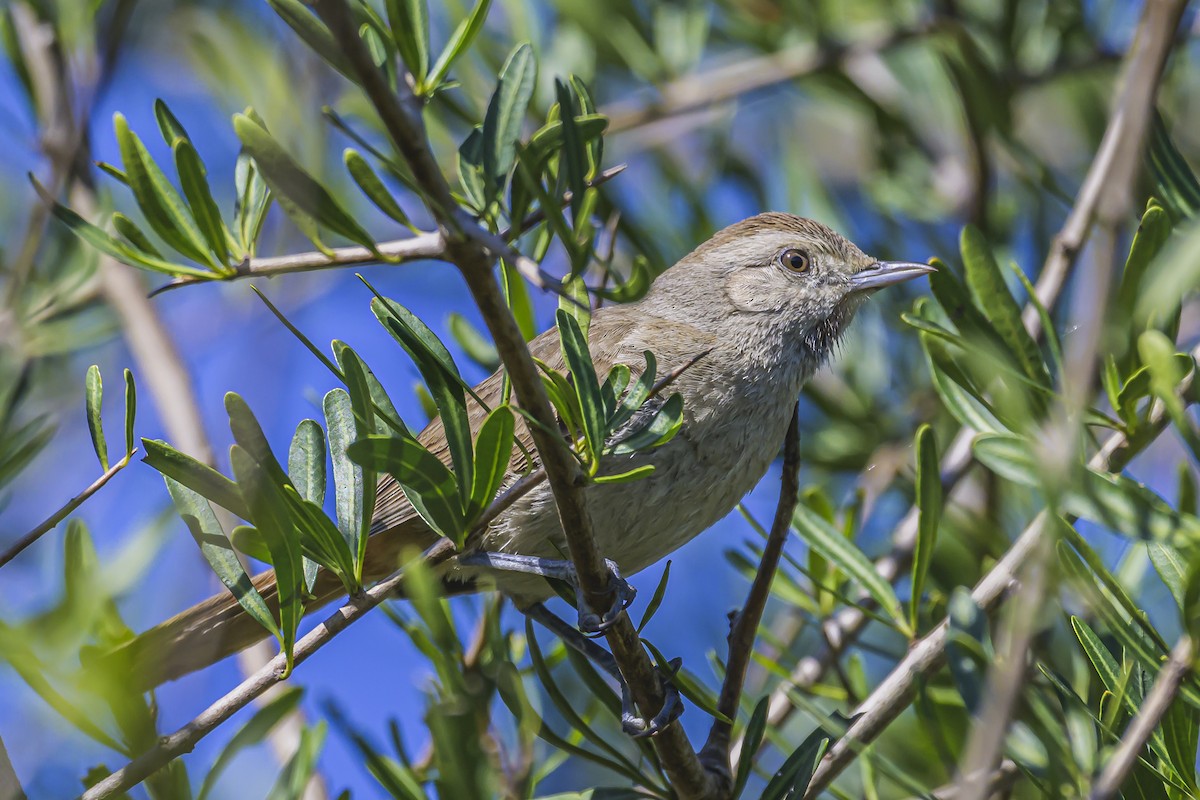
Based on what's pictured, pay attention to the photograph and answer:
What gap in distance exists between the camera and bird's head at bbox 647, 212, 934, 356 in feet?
14.4

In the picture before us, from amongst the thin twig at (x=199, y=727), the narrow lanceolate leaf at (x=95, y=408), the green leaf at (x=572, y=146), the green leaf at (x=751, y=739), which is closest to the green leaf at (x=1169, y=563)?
the green leaf at (x=751, y=739)

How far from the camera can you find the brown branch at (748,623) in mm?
2848

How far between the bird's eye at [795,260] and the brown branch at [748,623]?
5.39ft

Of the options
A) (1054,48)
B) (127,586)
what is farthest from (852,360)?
(127,586)

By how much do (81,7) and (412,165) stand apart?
2.74m

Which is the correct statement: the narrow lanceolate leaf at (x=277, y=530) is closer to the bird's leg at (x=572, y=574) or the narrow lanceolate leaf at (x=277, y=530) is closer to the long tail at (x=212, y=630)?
the long tail at (x=212, y=630)

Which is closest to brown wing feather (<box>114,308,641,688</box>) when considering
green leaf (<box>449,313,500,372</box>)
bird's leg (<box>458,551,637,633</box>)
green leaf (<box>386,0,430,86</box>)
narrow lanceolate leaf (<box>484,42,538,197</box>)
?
green leaf (<box>449,313,500,372</box>)

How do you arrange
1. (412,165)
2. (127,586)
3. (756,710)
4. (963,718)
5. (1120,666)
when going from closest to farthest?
(412,165)
(1120,666)
(756,710)
(127,586)
(963,718)

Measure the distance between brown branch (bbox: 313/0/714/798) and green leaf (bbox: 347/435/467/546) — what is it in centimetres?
18

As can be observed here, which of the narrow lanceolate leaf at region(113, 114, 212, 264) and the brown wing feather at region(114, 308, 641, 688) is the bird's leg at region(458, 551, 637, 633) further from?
the narrow lanceolate leaf at region(113, 114, 212, 264)

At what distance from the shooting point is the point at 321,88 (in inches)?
178

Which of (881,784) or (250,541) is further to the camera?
(881,784)

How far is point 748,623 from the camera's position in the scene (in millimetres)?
2898

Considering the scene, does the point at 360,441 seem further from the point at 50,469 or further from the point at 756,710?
the point at 50,469
